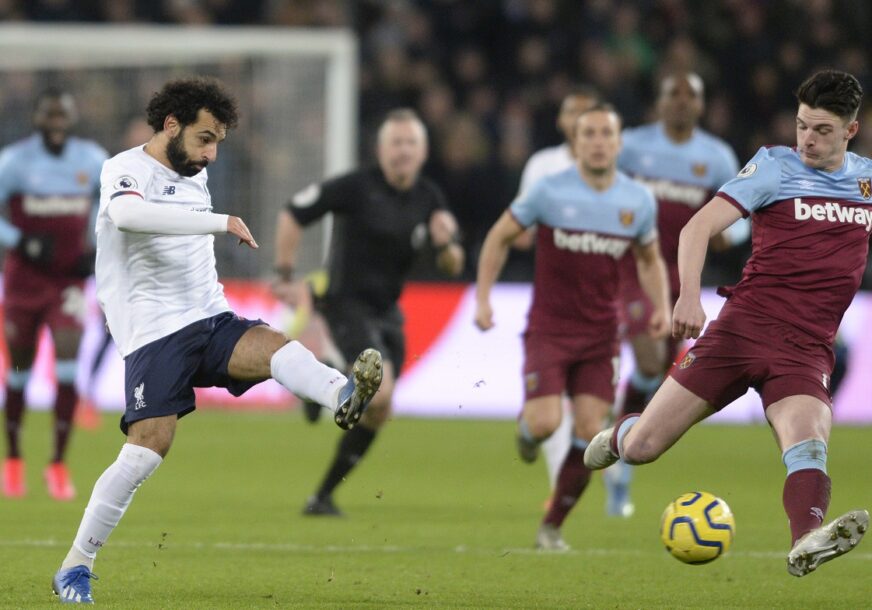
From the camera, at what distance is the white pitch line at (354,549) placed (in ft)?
26.4

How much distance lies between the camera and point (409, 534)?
884 centimetres

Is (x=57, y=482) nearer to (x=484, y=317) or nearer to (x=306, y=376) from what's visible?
(x=484, y=317)

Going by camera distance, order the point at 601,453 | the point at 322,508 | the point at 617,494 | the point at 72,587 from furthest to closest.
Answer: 1. the point at 617,494
2. the point at 322,508
3. the point at 601,453
4. the point at 72,587

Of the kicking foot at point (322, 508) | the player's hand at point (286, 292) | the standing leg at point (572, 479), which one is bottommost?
the kicking foot at point (322, 508)

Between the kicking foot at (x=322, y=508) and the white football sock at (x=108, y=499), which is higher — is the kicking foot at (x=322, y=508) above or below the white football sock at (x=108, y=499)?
below

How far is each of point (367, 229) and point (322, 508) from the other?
1731 millimetres

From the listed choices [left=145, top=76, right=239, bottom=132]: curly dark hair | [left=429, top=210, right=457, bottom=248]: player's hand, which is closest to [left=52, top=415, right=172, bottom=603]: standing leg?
[left=145, top=76, right=239, bottom=132]: curly dark hair

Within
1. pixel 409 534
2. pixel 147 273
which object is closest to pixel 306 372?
pixel 147 273

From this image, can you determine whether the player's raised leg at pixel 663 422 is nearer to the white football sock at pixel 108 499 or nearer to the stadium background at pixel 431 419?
the stadium background at pixel 431 419

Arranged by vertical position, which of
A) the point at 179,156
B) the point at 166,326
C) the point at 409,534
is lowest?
the point at 409,534

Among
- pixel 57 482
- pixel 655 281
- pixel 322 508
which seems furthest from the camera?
pixel 57 482

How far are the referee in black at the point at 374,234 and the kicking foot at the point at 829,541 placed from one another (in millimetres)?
4513

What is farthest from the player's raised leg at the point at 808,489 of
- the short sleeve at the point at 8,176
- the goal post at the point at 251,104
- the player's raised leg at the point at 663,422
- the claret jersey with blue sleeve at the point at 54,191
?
the goal post at the point at 251,104

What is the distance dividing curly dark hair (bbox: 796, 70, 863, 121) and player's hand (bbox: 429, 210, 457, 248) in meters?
3.90
